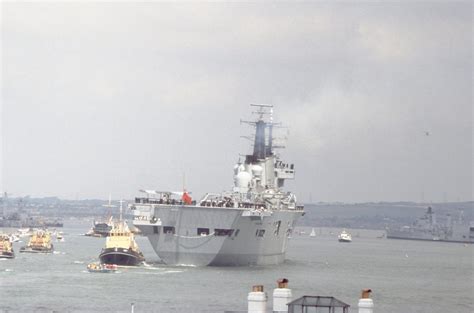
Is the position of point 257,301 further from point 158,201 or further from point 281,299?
point 158,201

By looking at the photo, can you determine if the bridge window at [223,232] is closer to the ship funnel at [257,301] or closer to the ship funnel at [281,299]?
the ship funnel at [281,299]

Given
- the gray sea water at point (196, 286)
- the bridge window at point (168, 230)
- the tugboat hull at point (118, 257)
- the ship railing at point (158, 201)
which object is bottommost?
the gray sea water at point (196, 286)

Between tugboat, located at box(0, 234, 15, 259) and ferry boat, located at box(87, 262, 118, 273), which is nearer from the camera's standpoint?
ferry boat, located at box(87, 262, 118, 273)

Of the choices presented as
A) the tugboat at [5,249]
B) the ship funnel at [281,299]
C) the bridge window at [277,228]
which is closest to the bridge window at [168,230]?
the bridge window at [277,228]

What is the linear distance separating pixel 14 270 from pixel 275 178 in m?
28.4

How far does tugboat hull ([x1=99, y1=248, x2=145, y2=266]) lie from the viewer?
306 ft

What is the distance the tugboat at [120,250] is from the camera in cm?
9338

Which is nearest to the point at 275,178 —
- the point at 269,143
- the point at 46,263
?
the point at 269,143

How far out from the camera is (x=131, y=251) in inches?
3725

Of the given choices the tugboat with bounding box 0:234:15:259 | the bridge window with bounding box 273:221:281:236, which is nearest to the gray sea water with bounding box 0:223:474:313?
the tugboat with bounding box 0:234:15:259

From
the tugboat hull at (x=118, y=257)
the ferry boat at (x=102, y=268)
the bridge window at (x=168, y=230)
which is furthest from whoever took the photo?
the tugboat hull at (x=118, y=257)

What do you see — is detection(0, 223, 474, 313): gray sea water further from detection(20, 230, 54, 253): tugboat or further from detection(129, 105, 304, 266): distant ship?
detection(20, 230, 54, 253): tugboat

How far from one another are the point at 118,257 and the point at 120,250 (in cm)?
59

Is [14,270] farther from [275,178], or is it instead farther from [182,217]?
[275,178]
